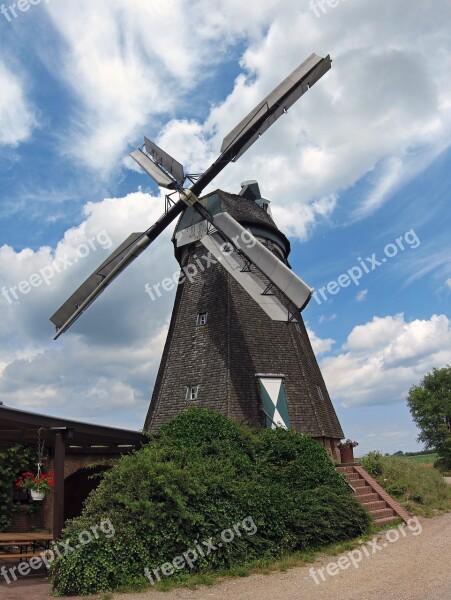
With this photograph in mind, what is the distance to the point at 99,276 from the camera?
14516mm

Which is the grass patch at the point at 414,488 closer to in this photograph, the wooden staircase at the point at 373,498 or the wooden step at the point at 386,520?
the wooden staircase at the point at 373,498

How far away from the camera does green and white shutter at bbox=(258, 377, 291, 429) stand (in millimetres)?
12406

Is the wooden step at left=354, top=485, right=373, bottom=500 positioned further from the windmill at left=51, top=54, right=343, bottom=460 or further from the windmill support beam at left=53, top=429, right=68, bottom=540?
the windmill support beam at left=53, top=429, right=68, bottom=540

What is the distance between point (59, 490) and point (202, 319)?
7.01 metres

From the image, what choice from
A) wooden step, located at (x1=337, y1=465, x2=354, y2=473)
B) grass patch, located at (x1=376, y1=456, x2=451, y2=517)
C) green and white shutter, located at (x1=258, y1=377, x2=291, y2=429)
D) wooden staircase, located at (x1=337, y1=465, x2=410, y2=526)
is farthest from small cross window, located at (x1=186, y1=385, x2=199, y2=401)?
grass patch, located at (x1=376, y1=456, x2=451, y2=517)

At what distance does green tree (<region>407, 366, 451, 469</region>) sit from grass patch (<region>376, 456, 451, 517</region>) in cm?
2158

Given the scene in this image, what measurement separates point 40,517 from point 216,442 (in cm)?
566

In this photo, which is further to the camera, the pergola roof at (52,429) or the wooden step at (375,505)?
the wooden step at (375,505)

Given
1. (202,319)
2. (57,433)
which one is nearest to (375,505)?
(202,319)

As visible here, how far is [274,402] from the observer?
12672 millimetres

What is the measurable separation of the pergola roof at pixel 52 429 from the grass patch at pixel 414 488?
6.86m

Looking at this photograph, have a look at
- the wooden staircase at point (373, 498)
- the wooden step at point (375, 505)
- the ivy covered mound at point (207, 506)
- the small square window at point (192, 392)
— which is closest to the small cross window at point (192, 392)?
the small square window at point (192, 392)

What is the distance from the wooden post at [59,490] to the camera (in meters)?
7.99

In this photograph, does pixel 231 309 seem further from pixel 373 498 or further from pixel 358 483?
pixel 373 498
